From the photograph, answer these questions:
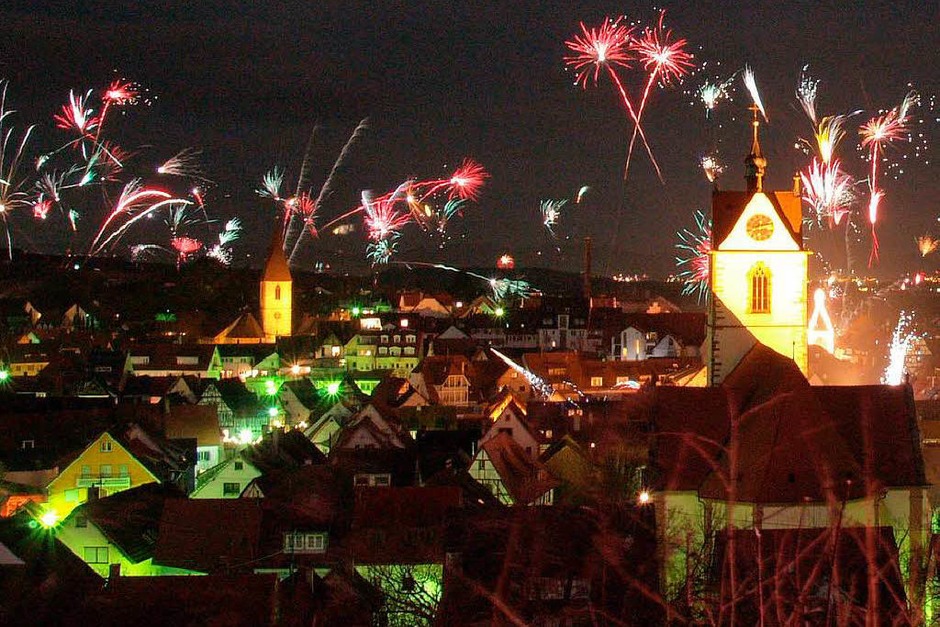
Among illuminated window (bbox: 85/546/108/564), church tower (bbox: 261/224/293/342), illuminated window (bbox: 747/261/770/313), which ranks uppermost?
church tower (bbox: 261/224/293/342)

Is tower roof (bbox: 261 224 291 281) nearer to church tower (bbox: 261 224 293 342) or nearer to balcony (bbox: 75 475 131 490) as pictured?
church tower (bbox: 261 224 293 342)

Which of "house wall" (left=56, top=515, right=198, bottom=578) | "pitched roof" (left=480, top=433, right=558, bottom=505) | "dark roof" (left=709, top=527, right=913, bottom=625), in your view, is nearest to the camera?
"dark roof" (left=709, top=527, right=913, bottom=625)

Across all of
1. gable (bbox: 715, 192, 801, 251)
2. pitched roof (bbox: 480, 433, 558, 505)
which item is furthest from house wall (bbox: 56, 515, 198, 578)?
gable (bbox: 715, 192, 801, 251)

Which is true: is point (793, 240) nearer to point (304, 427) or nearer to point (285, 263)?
point (304, 427)

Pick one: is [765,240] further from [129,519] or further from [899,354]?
[899,354]

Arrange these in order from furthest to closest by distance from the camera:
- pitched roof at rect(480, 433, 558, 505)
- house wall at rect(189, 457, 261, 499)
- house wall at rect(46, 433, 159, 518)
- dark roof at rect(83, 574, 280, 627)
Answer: house wall at rect(46, 433, 159, 518), house wall at rect(189, 457, 261, 499), pitched roof at rect(480, 433, 558, 505), dark roof at rect(83, 574, 280, 627)

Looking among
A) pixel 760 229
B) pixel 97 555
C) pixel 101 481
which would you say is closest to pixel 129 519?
pixel 97 555

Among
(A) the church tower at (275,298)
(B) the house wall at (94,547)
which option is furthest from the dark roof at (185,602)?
(A) the church tower at (275,298)
